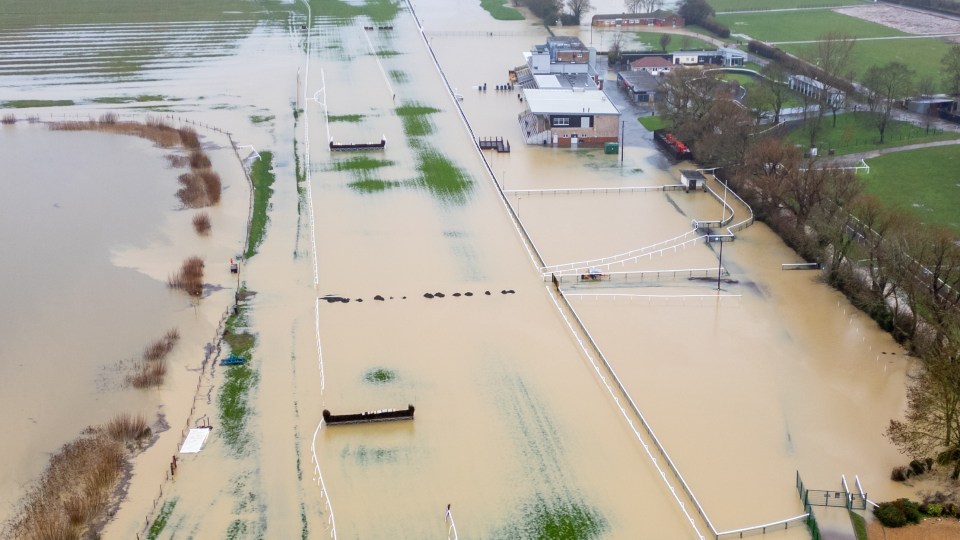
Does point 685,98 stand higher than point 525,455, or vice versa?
point 685,98

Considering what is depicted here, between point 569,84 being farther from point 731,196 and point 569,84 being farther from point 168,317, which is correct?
point 168,317

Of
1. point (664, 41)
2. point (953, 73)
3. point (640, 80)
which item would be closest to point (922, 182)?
point (953, 73)

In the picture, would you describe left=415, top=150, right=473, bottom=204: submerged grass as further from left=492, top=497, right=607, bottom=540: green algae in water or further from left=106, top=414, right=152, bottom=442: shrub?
left=492, top=497, right=607, bottom=540: green algae in water

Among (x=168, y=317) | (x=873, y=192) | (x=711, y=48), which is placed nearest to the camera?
(x=168, y=317)

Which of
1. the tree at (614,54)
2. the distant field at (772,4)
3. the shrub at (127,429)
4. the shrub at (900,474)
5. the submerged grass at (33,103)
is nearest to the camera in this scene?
the shrub at (900,474)

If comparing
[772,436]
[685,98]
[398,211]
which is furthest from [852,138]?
[772,436]

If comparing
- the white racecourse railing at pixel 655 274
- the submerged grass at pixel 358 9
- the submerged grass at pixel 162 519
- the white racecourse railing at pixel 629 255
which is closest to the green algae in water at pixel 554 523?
the submerged grass at pixel 162 519

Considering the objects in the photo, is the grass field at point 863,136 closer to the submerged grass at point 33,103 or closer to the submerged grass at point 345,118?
the submerged grass at point 345,118
